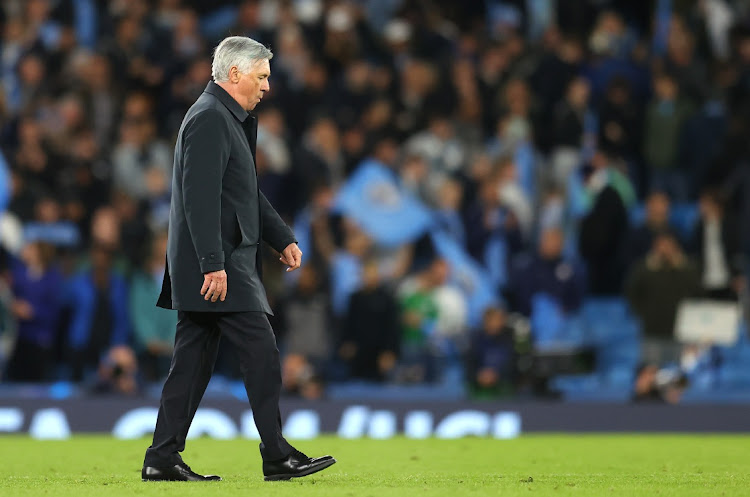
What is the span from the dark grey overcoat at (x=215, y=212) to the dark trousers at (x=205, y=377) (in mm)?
126

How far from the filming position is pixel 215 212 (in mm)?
6656

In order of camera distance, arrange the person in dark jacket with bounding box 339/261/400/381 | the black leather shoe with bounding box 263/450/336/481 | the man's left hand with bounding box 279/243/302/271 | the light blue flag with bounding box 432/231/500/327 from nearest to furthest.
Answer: the black leather shoe with bounding box 263/450/336/481 < the man's left hand with bounding box 279/243/302/271 < the person in dark jacket with bounding box 339/261/400/381 < the light blue flag with bounding box 432/231/500/327

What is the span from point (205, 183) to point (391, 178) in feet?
29.4

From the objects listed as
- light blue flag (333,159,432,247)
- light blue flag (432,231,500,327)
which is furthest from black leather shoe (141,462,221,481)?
light blue flag (333,159,432,247)

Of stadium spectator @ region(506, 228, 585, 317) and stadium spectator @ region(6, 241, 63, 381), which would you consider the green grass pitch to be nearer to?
stadium spectator @ region(6, 241, 63, 381)

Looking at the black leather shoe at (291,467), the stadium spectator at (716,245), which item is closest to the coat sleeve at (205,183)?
the black leather shoe at (291,467)

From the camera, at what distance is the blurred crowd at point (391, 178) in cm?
1416

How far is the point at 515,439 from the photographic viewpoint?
11320 mm

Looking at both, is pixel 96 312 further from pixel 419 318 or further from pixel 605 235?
pixel 605 235

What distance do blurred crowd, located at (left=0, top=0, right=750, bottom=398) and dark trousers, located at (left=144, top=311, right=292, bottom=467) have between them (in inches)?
247

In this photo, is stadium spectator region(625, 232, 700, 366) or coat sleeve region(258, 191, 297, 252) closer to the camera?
coat sleeve region(258, 191, 297, 252)

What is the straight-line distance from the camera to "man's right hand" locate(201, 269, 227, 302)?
261 inches

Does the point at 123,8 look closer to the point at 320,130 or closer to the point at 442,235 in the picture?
the point at 320,130

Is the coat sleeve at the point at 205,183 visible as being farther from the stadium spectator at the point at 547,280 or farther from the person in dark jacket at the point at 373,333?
the stadium spectator at the point at 547,280
